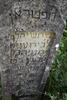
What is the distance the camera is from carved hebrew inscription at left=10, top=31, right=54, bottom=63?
39.5 inches

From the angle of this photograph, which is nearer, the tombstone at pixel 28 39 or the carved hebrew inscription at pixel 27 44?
the tombstone at pixel 28 39

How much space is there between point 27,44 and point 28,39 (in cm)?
6

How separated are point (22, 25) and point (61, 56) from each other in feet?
4.37

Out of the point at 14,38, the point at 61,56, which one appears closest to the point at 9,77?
the point at 14,38

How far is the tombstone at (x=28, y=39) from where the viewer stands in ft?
2.68

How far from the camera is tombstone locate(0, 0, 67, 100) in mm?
817

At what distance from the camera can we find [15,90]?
156cm

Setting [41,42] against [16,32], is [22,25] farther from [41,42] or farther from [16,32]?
[41,42]

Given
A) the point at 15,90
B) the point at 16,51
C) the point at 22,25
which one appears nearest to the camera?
the point at 22,25

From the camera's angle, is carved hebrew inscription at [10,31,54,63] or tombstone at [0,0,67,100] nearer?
tombstone at [0,0,67,100]

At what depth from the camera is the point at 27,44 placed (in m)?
1.07

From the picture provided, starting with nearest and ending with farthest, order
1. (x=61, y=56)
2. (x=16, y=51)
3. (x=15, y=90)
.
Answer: (x=16, y=51) → (x=15, y=90) → (x=61, y=56)

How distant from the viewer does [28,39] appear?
3.41 ft

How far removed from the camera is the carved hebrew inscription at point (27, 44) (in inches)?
39.5
